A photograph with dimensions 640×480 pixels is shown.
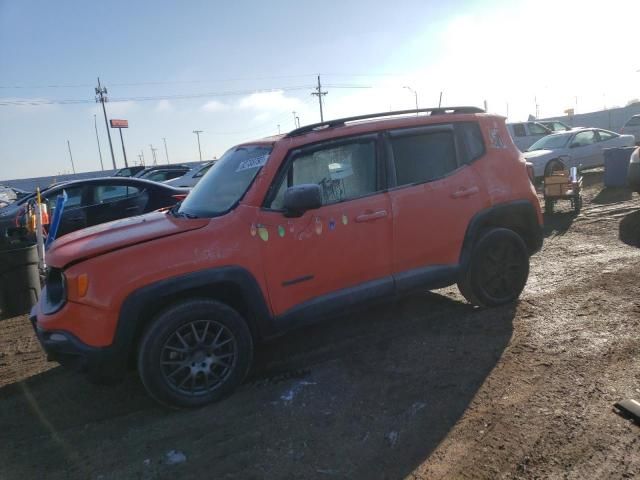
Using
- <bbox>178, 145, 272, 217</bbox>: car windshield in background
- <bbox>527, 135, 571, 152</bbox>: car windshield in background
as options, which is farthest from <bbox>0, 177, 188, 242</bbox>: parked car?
<bbox>527, 135, 571, 152</bbox>: car windshield in background

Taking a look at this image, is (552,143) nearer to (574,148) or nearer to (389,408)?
(574,148)

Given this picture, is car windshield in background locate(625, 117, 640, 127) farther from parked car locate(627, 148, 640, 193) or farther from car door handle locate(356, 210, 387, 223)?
car door handle locate(356, 210, 387, 223)

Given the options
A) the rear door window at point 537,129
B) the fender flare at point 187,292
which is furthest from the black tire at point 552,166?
the fender flare at point 187,292

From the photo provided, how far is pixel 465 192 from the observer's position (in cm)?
431

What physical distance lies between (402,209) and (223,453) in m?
2.30

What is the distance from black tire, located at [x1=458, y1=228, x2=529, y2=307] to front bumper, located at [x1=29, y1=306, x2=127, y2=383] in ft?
9.89

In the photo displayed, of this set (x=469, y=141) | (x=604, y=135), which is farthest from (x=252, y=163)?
(x=604, y=135)

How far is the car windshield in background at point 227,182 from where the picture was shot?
377 cm

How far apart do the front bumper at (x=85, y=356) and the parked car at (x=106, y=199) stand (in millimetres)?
5004

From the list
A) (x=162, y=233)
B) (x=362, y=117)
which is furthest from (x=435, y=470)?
(x=362, y=117)

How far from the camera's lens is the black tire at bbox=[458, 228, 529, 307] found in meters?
4.54

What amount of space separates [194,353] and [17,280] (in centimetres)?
423

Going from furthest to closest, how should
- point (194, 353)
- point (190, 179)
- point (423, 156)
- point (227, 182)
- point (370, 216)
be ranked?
point (190, 179) → point (423, 156) → point (227, 182) → point (370, 216) → point (194, 353)

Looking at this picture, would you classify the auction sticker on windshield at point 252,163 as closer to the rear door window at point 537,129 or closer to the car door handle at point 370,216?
the car door handle at point 370,216
